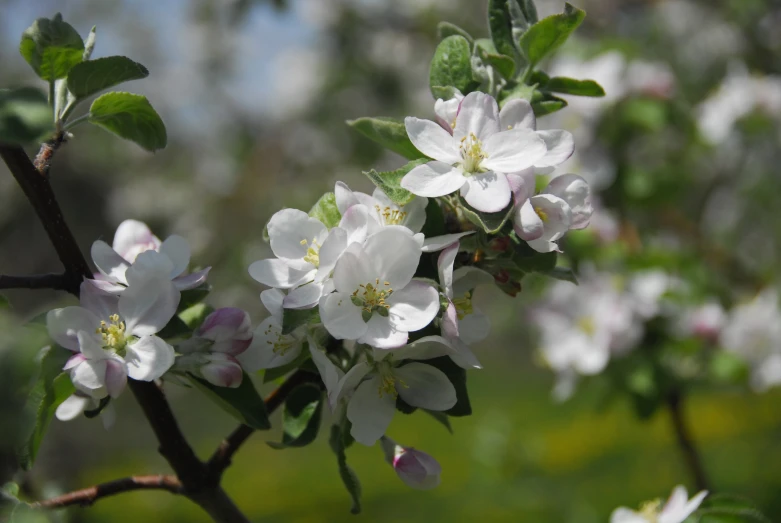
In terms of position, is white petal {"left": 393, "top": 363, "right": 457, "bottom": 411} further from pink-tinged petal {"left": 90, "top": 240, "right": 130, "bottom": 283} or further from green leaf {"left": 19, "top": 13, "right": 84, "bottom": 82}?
green leaf {"left": 19, "top": 13, "right": 84, "bottom": 82}

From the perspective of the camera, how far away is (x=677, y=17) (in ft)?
16.8

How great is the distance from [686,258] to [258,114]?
16.2 feet

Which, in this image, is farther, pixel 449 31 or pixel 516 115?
pixel 449 31

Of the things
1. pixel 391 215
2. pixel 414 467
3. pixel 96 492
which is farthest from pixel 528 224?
pixel 96 492

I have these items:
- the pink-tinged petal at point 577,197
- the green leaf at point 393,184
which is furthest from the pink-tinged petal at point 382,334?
the pink-tinged petal at point 577,197

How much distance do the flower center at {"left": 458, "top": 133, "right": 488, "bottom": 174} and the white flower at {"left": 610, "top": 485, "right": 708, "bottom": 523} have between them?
0.39 meters

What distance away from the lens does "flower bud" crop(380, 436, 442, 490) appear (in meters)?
0.72

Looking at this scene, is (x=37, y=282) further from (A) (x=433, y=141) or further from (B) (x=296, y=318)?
(A) (x=433, y=141)

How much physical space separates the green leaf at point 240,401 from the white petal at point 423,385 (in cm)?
13

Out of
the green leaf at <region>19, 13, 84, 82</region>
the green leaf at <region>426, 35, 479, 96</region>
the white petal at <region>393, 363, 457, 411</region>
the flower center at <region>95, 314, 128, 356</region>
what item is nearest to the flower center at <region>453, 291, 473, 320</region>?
the white petal at <region>393, 363, 457, 411</region>

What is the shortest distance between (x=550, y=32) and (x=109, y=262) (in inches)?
18.9

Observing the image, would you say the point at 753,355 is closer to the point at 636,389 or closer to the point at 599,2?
the point at 636,389

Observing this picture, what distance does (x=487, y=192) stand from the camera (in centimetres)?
67

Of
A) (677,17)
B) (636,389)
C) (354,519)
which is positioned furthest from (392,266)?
(677,17)
